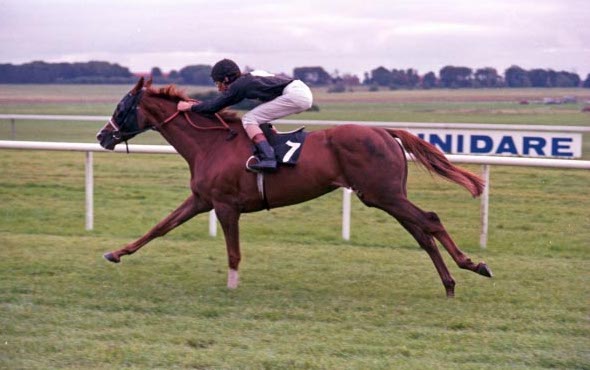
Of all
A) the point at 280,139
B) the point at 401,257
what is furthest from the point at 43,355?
the point at 401,257

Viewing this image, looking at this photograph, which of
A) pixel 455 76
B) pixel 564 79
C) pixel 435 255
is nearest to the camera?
pixel 435 255

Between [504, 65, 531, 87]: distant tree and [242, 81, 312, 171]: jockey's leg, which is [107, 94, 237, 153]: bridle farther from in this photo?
[504, 65, 531, 87]: distant tree

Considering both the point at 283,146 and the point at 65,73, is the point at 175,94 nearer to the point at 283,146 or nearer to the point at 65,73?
the point at 283,146

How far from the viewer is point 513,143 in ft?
31.0

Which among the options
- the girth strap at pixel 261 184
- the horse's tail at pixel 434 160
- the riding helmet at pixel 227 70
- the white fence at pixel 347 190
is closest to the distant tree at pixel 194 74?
the white fence at pixel 347 190

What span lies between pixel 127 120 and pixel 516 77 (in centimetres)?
1022

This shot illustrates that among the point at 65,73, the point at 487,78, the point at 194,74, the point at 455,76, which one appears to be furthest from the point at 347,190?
the point at 65,73

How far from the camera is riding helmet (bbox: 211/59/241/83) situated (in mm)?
6555

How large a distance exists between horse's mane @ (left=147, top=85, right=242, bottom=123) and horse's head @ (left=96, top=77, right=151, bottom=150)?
84mm

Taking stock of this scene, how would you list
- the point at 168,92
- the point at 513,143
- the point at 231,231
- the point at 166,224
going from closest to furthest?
1. the point at 231,231
2. the point at 166,224
3. the point at 168,92
4. the point at 513,143

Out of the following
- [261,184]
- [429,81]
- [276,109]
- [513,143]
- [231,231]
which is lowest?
[231,231]

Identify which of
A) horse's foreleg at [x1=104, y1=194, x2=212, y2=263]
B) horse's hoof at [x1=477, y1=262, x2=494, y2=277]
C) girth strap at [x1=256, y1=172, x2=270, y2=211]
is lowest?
horse's hoof at [x1=477, y1=262, x2=494, y2=277]

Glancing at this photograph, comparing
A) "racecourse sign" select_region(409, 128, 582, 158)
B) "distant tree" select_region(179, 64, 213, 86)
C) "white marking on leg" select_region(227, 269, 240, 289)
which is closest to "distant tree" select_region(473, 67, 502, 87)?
"distant tree" select_region(179, 64, 213, 86)

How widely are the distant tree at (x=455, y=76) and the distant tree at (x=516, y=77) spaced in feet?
2.50
